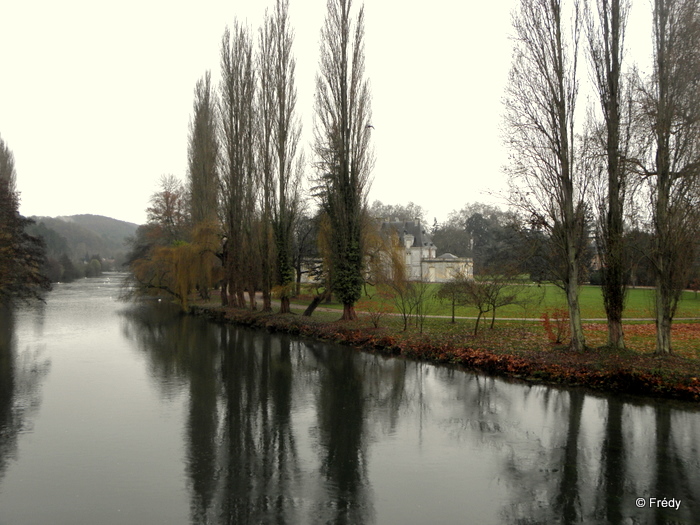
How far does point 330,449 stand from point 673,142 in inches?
389

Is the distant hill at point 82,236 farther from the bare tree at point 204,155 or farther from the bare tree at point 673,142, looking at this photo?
the bare tree at point 673,142

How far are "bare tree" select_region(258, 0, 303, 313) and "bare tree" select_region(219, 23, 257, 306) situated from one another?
1248mm

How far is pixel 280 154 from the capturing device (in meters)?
23.8

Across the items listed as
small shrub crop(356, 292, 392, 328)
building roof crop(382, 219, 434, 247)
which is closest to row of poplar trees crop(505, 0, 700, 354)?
small shrub crop(356, 292, 392, 328)

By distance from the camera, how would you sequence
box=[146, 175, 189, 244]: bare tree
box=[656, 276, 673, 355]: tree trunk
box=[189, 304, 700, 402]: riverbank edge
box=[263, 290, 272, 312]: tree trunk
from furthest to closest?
box=[146, 175, 189, 244]: bare tree < box=[263, 290, 272, 312]: tree trunk < box=[656, 276, 673, 355]: tree trunk < box=[189, 304, 700, 402]: riverbank edge

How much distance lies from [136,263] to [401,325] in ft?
74.8

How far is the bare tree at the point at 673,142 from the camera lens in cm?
1062

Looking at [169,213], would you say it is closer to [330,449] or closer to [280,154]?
[280,154]

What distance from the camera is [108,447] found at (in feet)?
25.1

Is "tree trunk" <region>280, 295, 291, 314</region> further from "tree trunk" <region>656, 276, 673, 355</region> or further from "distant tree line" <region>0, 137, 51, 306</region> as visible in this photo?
"tree trunk" <region>656, 276, 673, 355</region>

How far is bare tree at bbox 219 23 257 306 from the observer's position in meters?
25.3

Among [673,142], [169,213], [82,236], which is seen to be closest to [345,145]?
[673,142]

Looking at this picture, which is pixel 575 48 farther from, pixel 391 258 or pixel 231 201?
pixel 231 201

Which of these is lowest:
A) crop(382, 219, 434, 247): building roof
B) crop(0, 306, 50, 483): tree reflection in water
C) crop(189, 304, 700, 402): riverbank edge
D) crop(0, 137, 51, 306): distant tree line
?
crop(0, 306, 50, 483): tree reflection in water
